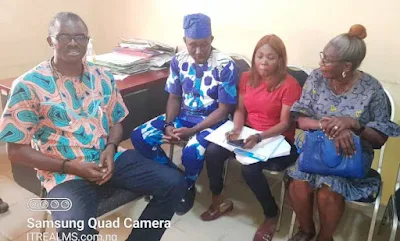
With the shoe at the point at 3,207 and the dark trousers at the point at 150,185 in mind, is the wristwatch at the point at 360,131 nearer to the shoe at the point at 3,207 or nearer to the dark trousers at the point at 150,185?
the dark trousers at the point at 150,185

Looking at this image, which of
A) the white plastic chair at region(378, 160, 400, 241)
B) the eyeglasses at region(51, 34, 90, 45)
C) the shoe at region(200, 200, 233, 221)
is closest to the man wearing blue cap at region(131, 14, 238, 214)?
the shoe at region(200, 200, 233, 221)

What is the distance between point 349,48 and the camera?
71.6 inches

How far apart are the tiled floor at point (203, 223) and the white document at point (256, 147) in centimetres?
47

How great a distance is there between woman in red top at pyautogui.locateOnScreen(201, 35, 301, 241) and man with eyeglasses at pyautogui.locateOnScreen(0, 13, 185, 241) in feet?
1.46

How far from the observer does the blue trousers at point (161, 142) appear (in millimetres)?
2186

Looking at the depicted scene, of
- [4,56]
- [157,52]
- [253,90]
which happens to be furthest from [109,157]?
[4,56]

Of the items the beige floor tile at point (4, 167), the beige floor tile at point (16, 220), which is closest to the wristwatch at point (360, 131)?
the beige floor tile at point (16, 220)

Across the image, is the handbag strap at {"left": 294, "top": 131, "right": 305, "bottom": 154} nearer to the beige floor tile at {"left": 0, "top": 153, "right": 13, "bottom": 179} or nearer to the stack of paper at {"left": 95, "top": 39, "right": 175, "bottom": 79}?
the stack of paper at {"left": 95, "top": 39, "right": 175, "bottom": 79}

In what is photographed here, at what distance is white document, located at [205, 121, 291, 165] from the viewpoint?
2.00 meters

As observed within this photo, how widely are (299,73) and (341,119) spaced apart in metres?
0.59

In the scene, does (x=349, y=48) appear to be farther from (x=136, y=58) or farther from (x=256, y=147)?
(x=136, y=58)

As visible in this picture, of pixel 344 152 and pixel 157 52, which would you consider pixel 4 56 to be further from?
pixel 344 152

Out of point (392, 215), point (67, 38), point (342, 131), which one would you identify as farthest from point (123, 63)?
point (392, 215)

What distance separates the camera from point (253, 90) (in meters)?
2.23
